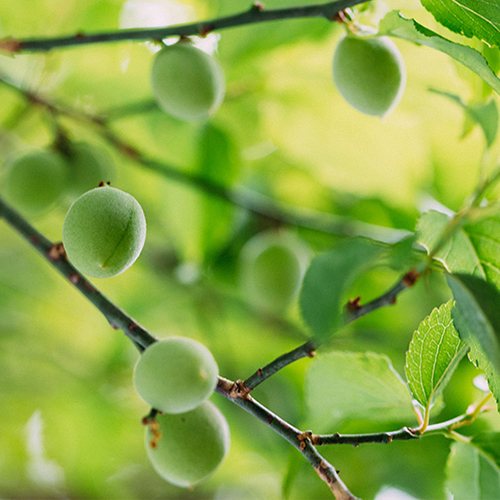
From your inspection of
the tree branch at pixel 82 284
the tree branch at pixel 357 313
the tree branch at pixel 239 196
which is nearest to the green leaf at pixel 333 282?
the tree branch at pixel 357 313

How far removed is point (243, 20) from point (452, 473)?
1.39 feet

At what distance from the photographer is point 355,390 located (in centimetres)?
51

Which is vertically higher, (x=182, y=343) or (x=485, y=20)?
(x=485, y=20)

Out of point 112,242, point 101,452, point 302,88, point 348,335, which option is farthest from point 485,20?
point 101,452

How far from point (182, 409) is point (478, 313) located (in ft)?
0.72

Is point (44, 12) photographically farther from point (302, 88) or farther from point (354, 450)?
point (354, 450)

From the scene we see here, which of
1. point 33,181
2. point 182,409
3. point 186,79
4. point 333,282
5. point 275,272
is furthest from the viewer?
point 275,272

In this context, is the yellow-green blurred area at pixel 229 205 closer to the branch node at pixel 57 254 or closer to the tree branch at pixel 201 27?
the tree branch at pixel 201 27

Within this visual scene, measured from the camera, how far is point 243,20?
0.49m

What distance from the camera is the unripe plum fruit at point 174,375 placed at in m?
0.41

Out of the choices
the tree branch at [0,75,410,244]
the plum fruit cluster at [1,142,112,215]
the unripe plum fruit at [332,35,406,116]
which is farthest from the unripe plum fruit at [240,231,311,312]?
the unripe plum fruit at [332,35,406,116]

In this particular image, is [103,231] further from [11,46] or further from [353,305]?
[11,46]

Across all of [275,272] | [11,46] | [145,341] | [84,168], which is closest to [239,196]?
[275,272]

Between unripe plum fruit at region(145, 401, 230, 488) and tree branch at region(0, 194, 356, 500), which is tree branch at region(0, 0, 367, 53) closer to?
tree branch at region(0, 194, 356, 500)
